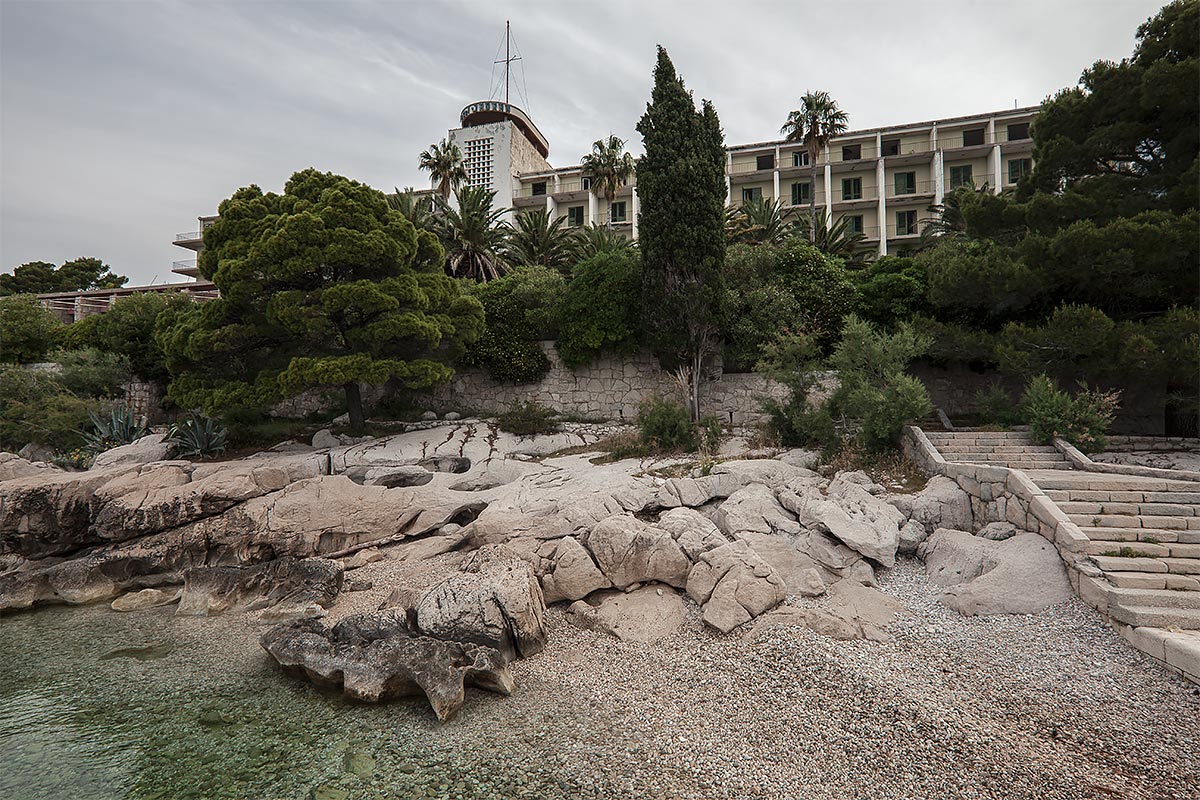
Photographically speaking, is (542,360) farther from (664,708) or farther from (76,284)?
(76,284)

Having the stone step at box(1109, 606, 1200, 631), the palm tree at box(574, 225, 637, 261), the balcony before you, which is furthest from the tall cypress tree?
the balcony

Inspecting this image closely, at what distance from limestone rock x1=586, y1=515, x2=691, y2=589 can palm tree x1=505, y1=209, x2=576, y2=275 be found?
18436 mm

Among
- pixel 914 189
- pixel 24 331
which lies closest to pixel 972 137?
pixel 914 189

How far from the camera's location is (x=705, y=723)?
594 centimetres

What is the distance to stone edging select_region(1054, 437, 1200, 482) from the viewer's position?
10.1 metres

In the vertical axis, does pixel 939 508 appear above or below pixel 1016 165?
below

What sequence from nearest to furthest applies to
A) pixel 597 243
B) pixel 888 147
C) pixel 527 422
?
pixel 527 422
pixel 597 243
pixel 888 147

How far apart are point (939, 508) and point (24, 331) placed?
3271 centimetres

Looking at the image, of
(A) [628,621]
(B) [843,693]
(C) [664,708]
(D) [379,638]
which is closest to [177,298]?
(D) [379,638]

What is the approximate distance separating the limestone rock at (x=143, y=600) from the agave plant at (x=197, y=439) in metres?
7.25

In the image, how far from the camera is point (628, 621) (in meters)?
8.27

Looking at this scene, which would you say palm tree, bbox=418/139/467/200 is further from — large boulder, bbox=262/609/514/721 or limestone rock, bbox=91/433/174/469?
large boulder, bbox=262/609/514/721

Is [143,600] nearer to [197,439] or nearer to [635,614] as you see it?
[197,439]

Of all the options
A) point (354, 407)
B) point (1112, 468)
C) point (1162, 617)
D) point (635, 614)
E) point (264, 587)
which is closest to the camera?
point (1162, 617)
